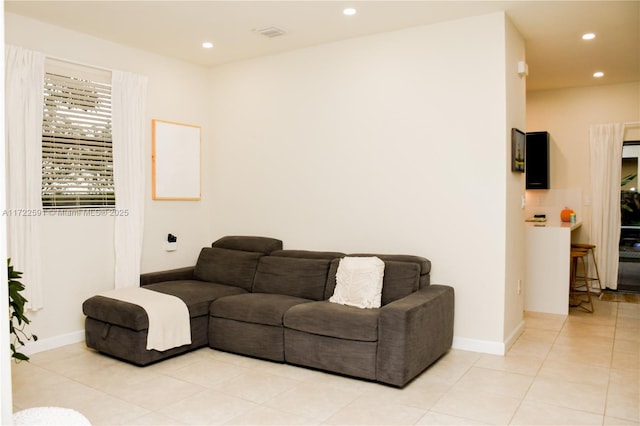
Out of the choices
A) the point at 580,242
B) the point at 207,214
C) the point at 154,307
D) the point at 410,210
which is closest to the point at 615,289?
the point at 580,242

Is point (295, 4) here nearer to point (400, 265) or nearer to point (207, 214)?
point (400, 265)

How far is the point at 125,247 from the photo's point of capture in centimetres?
467

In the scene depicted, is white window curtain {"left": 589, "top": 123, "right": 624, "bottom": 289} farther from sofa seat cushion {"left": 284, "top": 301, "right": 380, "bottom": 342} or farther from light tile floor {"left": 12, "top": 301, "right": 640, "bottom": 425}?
sofa seat cushion {"left": 284, "top": 301, "right": 380, "bottom": 342}

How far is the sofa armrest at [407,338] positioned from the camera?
10.8 feet

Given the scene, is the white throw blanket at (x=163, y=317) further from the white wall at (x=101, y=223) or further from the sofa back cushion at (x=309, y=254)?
the sofa back cushion at (x=309, y=254)

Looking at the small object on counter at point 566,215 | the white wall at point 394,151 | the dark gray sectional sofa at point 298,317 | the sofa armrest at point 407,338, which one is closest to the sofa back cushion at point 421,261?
the dark gray sectional sofa at point 298,317

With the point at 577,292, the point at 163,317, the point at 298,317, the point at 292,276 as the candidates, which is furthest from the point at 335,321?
the point at 577,292

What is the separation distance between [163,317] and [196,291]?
552mm

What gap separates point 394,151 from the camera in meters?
4.44

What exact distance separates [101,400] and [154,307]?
2.70ft

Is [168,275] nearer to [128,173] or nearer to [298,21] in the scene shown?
[128,173]

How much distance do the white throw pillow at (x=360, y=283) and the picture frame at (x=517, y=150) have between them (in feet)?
4.73

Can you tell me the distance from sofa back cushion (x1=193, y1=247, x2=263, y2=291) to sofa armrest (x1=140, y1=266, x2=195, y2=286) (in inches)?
2.9

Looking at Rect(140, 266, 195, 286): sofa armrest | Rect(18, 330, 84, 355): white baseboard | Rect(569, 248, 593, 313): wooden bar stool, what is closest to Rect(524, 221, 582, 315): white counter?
Rect(569, 248, 593, 313): wooden bar stool
